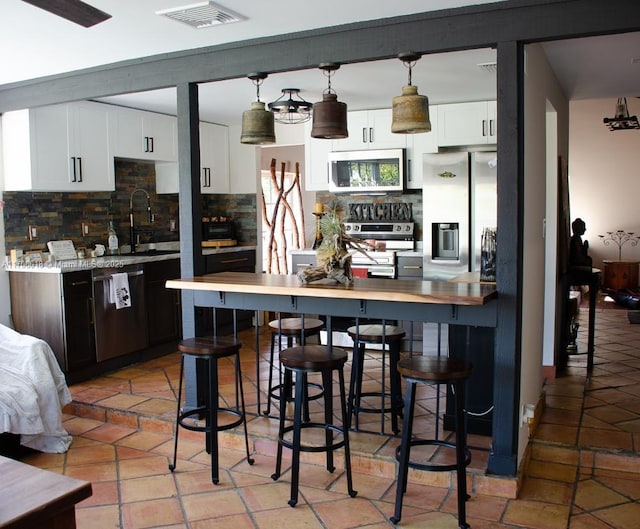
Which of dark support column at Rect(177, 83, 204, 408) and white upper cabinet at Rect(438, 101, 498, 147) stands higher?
white upper cabinet at Rect(438, 101, 498, 147)

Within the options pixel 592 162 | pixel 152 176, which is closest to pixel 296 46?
pixel 152 176

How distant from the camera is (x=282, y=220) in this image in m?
8.06

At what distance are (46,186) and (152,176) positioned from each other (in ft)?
5.38

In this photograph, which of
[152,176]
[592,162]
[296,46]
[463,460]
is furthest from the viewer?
[592,162]

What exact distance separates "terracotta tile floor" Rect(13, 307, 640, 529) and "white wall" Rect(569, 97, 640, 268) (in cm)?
690

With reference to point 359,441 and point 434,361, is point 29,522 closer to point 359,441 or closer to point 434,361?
point 434,361

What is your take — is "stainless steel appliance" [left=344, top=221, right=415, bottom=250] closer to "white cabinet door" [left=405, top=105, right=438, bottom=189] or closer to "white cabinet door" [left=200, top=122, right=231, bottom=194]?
"white cabinet door" [left=405, top=105, right=438, bottom=189]

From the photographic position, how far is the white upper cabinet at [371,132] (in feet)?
20.7

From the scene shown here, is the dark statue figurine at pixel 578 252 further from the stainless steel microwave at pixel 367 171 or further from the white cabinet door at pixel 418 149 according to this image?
the stainless steel microwave at pixel 367 171

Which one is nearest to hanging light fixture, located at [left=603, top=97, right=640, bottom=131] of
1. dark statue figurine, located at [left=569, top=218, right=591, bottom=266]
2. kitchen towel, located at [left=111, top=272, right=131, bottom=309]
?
dark statue figurine, located at [left=569, top=218, right=591, bottom=266]

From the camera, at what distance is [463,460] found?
115 inches

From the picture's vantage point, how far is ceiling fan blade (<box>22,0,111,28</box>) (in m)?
2.47

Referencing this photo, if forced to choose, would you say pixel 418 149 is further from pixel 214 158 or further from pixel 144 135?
pixel 144 135

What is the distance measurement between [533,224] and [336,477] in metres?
1.80
